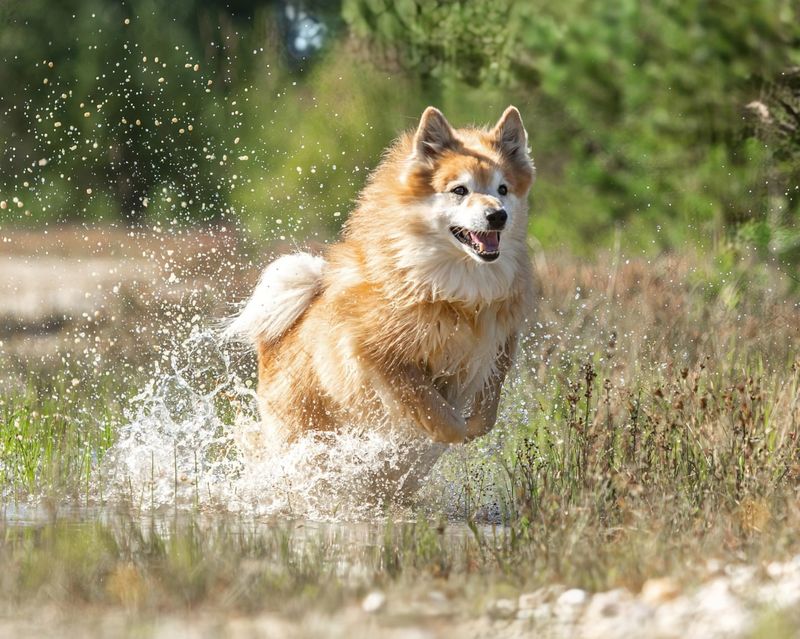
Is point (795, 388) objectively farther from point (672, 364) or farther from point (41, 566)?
point (41, 566)

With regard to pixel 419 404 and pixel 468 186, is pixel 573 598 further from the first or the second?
pixel 468 186

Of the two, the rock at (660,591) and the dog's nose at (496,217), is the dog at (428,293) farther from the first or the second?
the rock at (660,591)

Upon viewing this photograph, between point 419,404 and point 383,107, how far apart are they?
7476 millimetres

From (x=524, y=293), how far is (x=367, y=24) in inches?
299

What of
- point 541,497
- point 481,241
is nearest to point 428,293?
point 481,241

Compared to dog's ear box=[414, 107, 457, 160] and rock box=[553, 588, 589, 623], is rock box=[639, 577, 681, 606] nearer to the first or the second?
rock box=[553, 588, 589, 623]

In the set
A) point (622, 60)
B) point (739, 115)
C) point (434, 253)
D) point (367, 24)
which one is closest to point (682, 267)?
point (739, 115)

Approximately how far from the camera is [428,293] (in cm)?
571

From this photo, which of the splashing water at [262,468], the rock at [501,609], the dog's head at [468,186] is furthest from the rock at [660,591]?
the dog's head at [468,186]

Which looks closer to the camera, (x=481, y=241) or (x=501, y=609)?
(x=501, y=609)

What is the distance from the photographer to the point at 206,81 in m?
14.9

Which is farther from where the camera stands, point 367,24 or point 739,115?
point 367,24

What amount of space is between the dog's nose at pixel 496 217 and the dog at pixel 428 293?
1 cm

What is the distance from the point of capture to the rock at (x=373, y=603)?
3578mm
